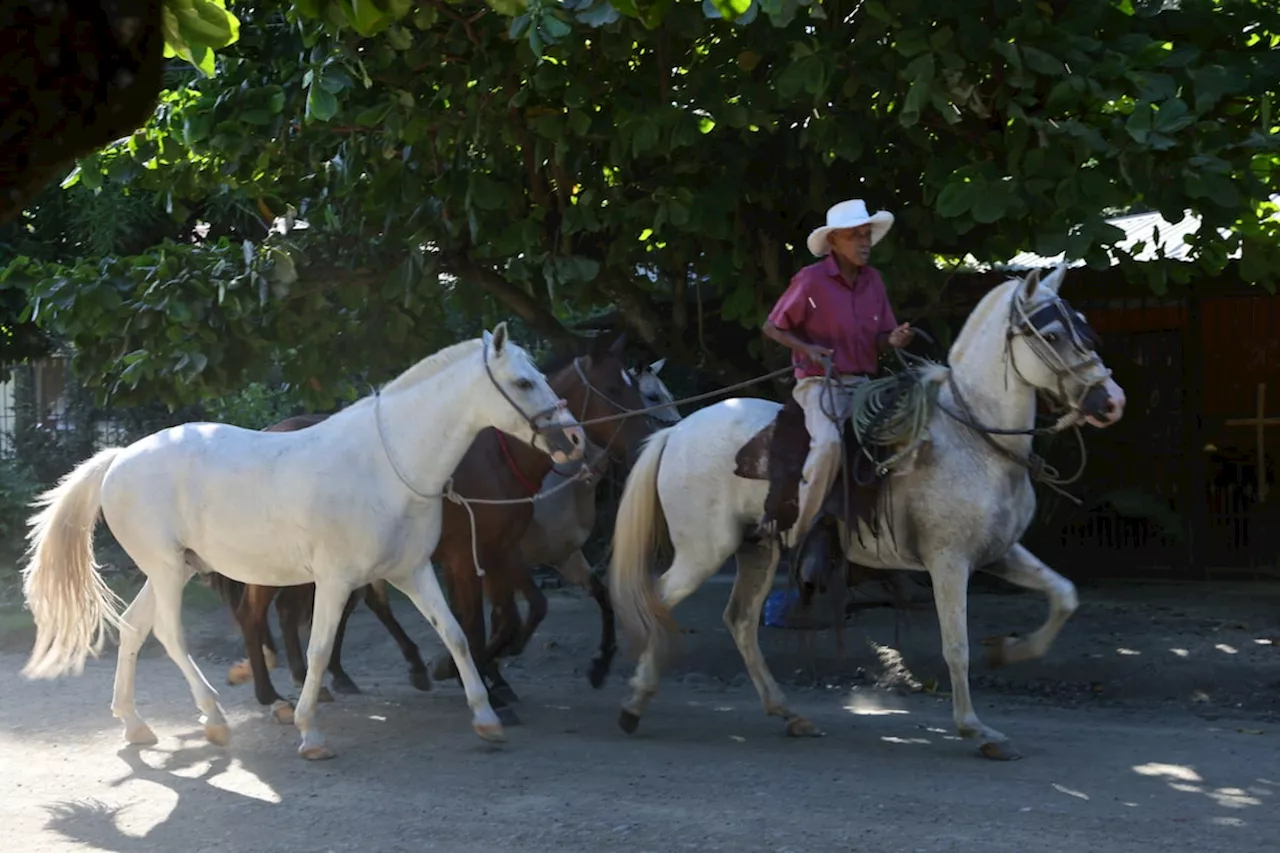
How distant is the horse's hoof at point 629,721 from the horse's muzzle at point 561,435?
148cm

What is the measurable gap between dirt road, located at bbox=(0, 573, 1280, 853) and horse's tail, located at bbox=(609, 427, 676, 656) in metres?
0.62

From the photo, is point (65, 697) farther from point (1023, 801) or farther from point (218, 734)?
point (1023, 801)

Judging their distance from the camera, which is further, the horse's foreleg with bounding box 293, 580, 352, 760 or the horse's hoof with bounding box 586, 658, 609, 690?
the horse's hoof with bounding box 586, 658, 609, 690

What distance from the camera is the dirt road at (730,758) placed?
574 centimetres

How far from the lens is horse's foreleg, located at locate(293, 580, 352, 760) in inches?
A: 290

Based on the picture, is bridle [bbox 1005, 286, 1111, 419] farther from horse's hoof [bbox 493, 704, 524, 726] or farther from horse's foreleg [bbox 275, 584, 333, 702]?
horse's foreleg [bbox 275, 584, 333, 702]

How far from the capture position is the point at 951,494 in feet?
23.7

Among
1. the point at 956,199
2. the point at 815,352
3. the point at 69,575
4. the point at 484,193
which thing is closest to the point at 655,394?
the point at 484,193

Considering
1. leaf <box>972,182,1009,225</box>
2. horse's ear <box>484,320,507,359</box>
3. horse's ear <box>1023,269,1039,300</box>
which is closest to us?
leaf <box>972,182,1009,225</box>

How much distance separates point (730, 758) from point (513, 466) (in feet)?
7.92

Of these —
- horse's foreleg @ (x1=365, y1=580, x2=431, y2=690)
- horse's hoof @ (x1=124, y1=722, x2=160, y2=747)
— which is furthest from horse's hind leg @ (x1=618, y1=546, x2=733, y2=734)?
horse's hoof @ (x1=124, y1=722, x2=160, y2=747)

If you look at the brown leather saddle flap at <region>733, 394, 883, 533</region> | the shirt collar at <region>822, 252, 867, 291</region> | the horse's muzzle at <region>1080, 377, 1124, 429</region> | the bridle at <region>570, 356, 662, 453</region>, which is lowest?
the brown leather saddle flap at <region>733, 394, 883, 533</region>

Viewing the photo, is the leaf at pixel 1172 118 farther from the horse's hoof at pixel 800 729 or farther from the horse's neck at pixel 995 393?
the horse's hoof at pixel 800 729

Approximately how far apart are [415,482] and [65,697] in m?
3.95
